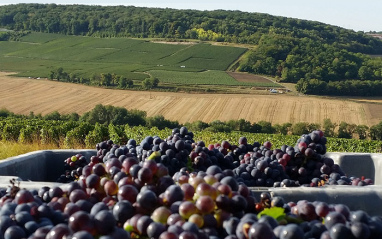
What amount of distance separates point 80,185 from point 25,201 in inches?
11.5

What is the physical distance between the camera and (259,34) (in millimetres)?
94938

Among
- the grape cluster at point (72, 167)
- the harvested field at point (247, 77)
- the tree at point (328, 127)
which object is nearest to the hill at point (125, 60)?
the harvested field at point (247, 77)

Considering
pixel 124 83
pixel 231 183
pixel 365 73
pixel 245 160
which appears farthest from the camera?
pixel 365 73

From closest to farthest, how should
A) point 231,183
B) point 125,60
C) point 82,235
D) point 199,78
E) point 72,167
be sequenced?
point 82,235
point 231,183
point 72,167
point 199,78
point 125,60

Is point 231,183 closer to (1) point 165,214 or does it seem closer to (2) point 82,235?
(1) point 165,214

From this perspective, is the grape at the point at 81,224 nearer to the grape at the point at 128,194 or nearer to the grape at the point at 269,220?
the grape at the point at 128,194

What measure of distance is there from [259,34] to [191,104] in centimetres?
5252

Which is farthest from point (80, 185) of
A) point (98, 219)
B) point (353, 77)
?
point (353, 77)

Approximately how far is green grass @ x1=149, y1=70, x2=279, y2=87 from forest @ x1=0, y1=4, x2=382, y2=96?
271 inches

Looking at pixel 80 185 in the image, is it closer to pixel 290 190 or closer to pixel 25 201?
pixel 25 201

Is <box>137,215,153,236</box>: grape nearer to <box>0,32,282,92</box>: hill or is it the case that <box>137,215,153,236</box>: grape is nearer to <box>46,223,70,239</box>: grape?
<box>46,223,70,239</box>: grape

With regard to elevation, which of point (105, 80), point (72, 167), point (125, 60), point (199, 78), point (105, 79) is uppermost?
point (72, 167)

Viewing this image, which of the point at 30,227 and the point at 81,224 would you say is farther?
the point at 30,227

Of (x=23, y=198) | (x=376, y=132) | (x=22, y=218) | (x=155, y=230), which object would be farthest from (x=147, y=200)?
(x=376, y=132)
